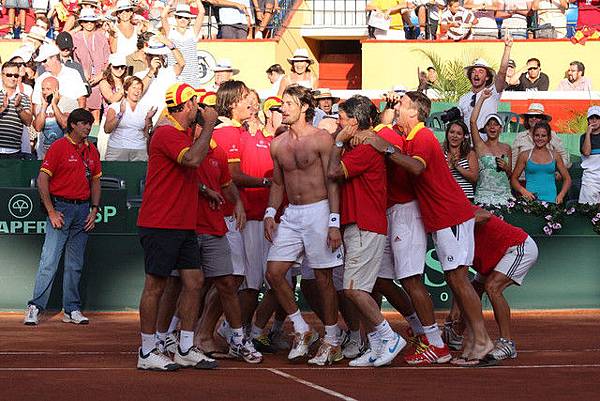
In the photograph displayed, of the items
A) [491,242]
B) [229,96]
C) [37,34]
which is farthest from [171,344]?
[37,34]

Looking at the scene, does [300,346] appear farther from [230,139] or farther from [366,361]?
[230,139]

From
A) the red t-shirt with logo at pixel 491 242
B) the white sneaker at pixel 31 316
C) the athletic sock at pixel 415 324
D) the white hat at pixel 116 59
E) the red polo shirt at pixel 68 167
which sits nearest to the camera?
the red t-shirt with logo at pixel 491 242

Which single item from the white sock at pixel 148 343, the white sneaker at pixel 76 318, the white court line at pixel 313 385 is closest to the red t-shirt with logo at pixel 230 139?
the white sock at pixel 148 343

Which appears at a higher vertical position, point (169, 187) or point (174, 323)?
point (169, 187)

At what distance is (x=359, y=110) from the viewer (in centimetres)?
1062

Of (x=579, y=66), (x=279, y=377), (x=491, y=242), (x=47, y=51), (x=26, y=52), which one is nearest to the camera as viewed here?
(x=279, y=377)

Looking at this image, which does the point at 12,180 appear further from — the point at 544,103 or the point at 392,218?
the point at 544,103

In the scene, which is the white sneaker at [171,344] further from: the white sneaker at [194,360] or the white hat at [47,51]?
the white hat at [47,51]

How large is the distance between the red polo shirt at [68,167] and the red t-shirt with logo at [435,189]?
4650 millimetres

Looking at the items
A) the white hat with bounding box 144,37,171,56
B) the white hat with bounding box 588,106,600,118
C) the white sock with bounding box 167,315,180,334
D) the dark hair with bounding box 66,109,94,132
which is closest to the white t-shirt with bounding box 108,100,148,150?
the white hat with bounding box 144,37,171,56

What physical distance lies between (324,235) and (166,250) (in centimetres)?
139

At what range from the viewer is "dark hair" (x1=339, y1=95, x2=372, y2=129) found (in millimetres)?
10602

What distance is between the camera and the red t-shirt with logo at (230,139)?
1148 cm

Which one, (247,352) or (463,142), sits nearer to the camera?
(247,352)
